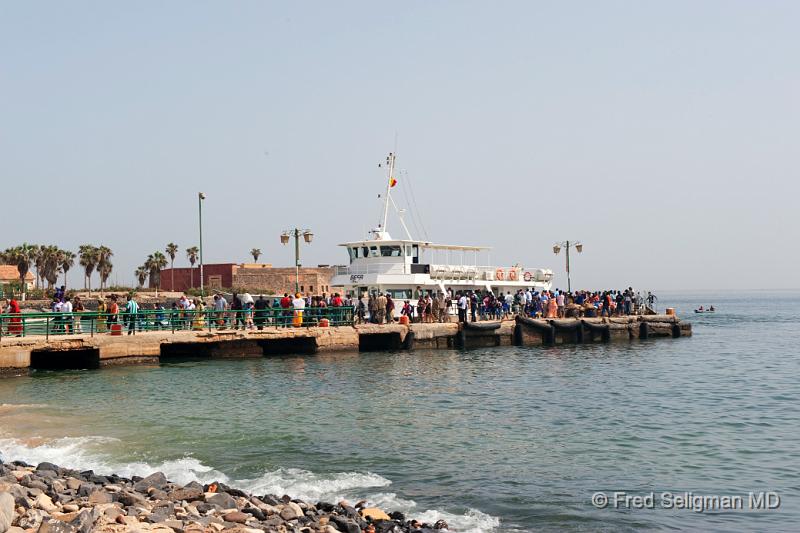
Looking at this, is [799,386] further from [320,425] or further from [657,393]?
[320,425]

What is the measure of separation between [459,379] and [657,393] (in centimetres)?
567

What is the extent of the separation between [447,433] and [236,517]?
7.23m

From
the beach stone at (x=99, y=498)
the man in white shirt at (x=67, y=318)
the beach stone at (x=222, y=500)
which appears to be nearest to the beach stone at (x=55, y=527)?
the beach stone at (x=99, y=498)

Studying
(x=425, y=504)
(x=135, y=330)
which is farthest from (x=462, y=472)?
(x=135, y=330)

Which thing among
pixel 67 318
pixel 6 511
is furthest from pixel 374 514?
pixel 67 318

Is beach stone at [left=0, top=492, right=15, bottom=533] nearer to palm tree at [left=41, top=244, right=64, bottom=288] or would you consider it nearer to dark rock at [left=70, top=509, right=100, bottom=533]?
dark rock at [left=70, top=509, right=100, bottom=533]

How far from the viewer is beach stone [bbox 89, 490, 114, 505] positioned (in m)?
8.34

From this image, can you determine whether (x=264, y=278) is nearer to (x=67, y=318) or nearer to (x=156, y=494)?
(x=67, y=318)

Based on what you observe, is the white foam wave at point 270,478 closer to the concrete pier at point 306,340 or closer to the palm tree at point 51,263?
the concrete pier at point 306,340

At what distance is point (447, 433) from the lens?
1491 cm

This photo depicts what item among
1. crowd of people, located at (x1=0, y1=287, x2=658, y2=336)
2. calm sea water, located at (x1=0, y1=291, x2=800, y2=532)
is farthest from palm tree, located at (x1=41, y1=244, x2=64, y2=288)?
calm sea water, located at (x1=0, y1=291, x2=800, y2=532)

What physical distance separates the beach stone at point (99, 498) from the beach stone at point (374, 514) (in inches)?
113

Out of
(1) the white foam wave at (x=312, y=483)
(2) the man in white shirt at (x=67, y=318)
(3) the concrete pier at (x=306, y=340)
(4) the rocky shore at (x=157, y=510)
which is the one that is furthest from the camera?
(2) the man in white shirt at (x=67, y=318)

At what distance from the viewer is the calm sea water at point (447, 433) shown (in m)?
10.7
